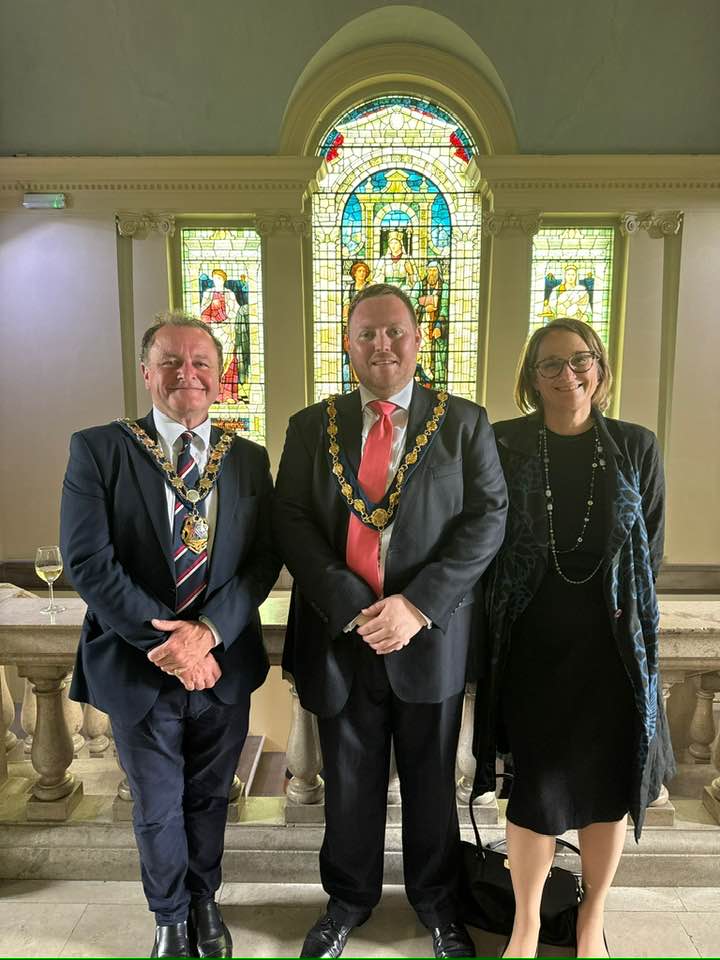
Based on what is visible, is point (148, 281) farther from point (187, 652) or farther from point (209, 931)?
point (209, 931)

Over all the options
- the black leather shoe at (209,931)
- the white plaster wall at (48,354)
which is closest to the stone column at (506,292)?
the white plaster wall at (48,354)

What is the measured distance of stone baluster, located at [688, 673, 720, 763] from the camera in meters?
2.19

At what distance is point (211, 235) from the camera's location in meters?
7.50

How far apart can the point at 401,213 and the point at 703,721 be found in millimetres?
6806

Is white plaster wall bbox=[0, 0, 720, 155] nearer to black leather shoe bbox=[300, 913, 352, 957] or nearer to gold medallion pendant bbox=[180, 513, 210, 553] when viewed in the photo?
gold medallion pendant bbox=[180, 513, 210, 553]

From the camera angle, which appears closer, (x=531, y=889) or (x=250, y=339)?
(x=531, y=889)

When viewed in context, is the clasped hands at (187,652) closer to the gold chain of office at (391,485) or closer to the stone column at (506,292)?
the gold chain of office at (391,485)

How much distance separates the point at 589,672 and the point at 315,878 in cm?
115

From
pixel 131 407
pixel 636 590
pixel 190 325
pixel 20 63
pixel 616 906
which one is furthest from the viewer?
pixel 131 407

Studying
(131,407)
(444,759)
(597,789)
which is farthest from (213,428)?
(131,407)

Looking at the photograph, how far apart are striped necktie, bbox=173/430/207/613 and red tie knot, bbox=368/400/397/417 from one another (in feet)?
1.63

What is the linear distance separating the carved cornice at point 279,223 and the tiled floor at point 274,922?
639 centimetres

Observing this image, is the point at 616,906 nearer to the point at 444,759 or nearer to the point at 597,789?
the point at 597,789

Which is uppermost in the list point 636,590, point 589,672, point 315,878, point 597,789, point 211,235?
point 211,235
